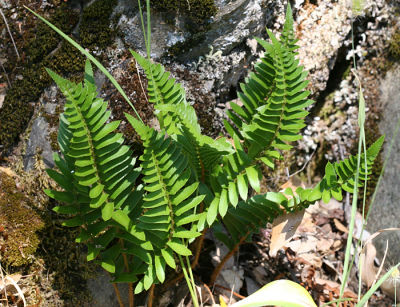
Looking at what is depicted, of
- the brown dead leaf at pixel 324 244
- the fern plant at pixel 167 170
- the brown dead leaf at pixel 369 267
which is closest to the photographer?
the fern plant at pixel 167 170

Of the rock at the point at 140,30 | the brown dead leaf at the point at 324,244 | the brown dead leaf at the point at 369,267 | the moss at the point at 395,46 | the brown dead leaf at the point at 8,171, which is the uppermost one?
the rock at the point at 140,30

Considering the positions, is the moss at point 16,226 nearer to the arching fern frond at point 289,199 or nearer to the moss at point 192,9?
the arching fern frond at point 289,199

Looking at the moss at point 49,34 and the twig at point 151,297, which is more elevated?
the moss at point 49,34

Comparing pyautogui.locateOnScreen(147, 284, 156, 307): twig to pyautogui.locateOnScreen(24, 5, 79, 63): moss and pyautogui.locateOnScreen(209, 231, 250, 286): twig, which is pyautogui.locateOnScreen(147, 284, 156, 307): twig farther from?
pyautogui.locateOnScreen(24, 5, 79, 63): moss

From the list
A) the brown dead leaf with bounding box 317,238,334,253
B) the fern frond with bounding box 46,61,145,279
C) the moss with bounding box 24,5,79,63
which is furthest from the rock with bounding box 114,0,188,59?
the brown dead leaf with bounding box 317,238,334,253

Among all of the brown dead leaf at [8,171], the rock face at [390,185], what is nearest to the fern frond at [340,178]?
the rock face at [390,185]

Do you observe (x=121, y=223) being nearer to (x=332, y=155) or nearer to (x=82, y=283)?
(x=82, y=283)
